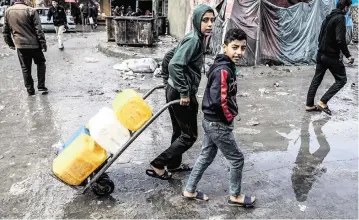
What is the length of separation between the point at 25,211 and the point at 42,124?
2.55 meters

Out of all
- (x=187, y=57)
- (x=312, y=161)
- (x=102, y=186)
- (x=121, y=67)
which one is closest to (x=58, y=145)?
(x=102, y=186)

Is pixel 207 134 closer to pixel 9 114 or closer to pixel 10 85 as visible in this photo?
pixel 9 114

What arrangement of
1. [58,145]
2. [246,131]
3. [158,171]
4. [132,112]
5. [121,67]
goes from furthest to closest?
1. [121,67]
2. [246,131]
3. [58,145]
4. [158,171]
5. [132,112]

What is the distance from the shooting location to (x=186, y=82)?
3.45 meters

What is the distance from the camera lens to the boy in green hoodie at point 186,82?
334 centimetres

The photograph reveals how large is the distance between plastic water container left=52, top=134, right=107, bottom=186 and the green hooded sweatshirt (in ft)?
3.15

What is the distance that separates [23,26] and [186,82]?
15.0 ft

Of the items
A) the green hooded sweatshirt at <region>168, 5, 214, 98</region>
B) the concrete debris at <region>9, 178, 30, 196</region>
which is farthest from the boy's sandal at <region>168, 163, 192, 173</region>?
the concrete debris at <region>9, 178, 30, 196</region>

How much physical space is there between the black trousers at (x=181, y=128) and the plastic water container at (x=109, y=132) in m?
0.59

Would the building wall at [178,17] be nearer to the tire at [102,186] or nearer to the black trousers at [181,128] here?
the black trousers at [181,128]

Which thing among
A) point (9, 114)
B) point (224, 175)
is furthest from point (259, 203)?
point (9, 114)

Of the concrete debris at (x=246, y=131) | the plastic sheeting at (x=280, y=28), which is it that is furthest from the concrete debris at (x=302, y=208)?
the plastic sheeting at (x=280, y=28)

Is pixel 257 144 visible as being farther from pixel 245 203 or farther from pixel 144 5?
pixel 144 5

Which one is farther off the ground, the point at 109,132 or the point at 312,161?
the point at 109,132
